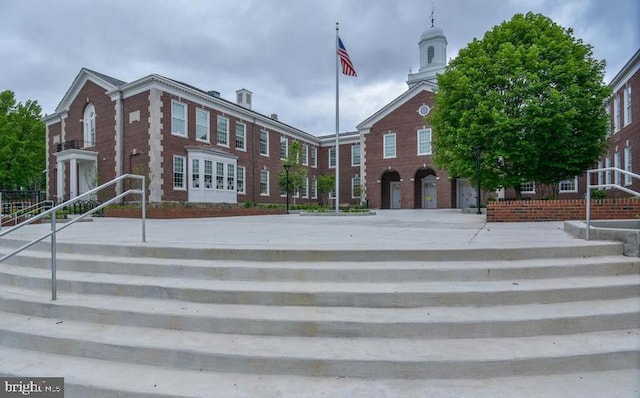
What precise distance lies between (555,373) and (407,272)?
1.48 metres

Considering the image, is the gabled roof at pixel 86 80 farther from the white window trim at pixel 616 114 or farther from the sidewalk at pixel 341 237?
the white window trim at pixel 616 114

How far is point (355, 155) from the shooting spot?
34594mm

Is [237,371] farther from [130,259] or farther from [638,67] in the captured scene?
[638,67]

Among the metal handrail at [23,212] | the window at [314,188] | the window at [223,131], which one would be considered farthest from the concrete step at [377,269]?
the window at [314,188]

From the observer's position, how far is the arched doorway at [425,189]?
28.2m

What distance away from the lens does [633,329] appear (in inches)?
122

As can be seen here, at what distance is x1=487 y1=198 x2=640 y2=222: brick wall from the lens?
25.9ft

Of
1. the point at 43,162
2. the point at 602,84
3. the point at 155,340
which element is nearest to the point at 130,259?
the point at 155,340

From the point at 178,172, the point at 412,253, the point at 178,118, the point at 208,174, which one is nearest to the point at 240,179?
the point at 208,174

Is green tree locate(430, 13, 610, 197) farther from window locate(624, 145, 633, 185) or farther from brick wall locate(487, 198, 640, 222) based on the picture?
window locate(624, 145, 633, 185)

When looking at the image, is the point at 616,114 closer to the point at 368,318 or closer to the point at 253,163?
the point at 253,163

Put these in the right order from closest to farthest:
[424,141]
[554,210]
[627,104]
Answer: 1. [554,210]
2. [627,104]
3. [424,141]

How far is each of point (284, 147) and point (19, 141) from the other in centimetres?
2254

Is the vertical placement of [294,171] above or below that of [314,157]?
below
